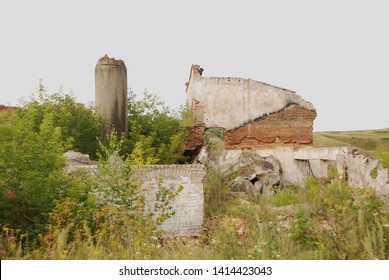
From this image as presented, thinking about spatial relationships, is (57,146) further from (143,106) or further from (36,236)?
(143,106)

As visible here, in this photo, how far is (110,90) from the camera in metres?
14.3

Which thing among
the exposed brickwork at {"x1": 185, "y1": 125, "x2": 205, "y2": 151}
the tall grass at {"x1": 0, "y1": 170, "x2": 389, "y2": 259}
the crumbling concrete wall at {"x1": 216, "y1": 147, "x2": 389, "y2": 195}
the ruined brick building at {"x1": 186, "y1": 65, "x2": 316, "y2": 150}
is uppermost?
the ruined brick building at {"x1": 186, "y1": 65, "x2": 316, "y2": 150}

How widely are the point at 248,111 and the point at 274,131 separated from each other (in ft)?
4.45

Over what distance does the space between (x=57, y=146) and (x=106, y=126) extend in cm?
702

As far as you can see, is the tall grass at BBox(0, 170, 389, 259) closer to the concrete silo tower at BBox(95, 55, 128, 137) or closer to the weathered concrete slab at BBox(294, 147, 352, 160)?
the weathered concrete slab at BBox(294, 147, 352, 160)

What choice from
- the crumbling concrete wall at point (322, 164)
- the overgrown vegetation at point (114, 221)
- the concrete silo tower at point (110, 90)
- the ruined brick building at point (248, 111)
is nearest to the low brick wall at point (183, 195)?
the overgrown vegetation at point (114, 221)

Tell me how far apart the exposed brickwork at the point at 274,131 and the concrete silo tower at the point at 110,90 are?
5025 millimetres

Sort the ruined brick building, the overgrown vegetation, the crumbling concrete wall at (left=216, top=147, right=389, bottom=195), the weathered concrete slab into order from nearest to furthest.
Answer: the overgrown vegetation, the crumbling concrete wall at (left=216, top=147, right=389, bottom=195), the weathered concrete slab, the ruined brick building

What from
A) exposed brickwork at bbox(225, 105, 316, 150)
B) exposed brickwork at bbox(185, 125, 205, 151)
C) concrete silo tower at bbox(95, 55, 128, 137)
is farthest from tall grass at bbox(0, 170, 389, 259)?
exposed brickwork at bbox(225, 105, 316, 150)

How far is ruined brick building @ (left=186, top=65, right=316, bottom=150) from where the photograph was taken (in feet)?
56.8

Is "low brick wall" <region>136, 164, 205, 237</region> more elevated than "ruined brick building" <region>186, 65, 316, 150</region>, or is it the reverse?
"ruined brick building" <region>186, 65, 316, 150</region>

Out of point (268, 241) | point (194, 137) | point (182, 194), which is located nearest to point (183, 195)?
point (182, 194)

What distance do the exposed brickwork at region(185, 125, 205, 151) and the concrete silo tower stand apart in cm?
285

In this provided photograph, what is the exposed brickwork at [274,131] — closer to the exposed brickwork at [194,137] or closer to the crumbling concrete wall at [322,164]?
the crumbling concrete wall at [322,164]
